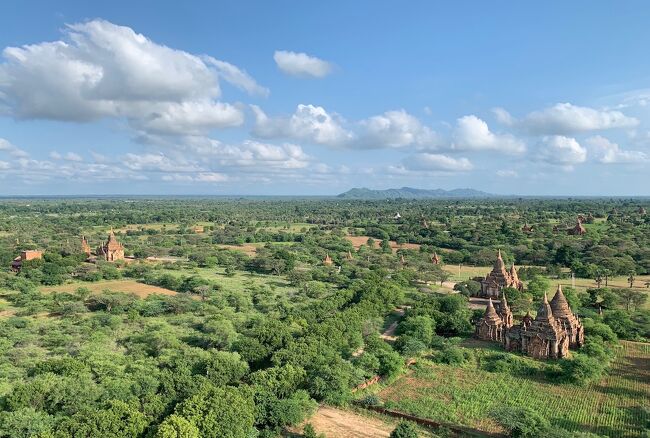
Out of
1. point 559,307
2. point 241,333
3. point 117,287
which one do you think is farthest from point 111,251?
point 559,307

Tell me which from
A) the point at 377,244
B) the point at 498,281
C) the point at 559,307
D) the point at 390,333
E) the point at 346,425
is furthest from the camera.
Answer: the point at 377,244

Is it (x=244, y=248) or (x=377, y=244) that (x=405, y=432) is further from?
(x=377, y=244)

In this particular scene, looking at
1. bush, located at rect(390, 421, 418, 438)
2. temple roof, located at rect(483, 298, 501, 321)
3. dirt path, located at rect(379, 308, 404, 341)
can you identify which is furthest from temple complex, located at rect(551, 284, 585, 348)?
bush, located at rect(390, 421, 418, 438)

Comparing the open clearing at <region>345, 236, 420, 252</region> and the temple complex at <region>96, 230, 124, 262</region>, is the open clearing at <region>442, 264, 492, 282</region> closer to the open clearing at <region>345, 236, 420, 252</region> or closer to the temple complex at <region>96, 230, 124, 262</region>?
the open clearing at <region>345, 236, 420, 252</region>

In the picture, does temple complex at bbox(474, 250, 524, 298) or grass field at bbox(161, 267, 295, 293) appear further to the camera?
grass field at bbox(161, 267, 295, 293)

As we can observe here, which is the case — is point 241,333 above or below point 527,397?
above

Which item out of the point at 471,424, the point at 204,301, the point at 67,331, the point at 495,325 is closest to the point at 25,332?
the point at 67,331
